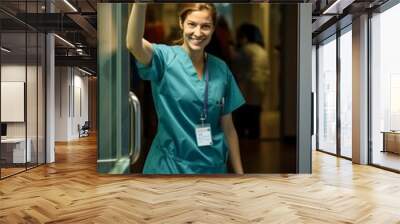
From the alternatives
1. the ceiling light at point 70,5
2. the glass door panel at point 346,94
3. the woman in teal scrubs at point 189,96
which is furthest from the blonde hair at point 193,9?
the glass door panel at point 346,94

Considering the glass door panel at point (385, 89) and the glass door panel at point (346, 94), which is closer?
the glass door panel at point (385, 89)

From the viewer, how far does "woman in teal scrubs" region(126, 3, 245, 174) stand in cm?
660

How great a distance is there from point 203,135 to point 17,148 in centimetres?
381

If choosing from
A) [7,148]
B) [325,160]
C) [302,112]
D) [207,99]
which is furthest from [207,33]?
[325,160]

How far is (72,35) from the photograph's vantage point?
39.1 ft

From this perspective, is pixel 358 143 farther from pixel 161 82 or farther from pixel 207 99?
pixel 161 82

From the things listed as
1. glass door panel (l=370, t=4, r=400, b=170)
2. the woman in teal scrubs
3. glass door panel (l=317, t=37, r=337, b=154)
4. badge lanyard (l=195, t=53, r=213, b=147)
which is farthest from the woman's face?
glass door panel (l=317, t=37, r=337, b=154)

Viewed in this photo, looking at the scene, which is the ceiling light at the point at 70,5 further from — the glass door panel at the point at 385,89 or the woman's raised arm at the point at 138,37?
the glass door panel at the point at 385,89

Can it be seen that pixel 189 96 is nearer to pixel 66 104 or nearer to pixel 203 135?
pixel 203 135

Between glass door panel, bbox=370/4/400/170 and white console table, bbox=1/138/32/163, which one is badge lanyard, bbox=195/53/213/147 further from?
glass door panel, bbox=370/4/400/170

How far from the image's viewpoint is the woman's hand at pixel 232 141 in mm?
6688

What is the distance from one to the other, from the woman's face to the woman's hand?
126cm

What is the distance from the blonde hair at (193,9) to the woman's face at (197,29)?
5 cm

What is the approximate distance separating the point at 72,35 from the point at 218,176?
7.16 meters
